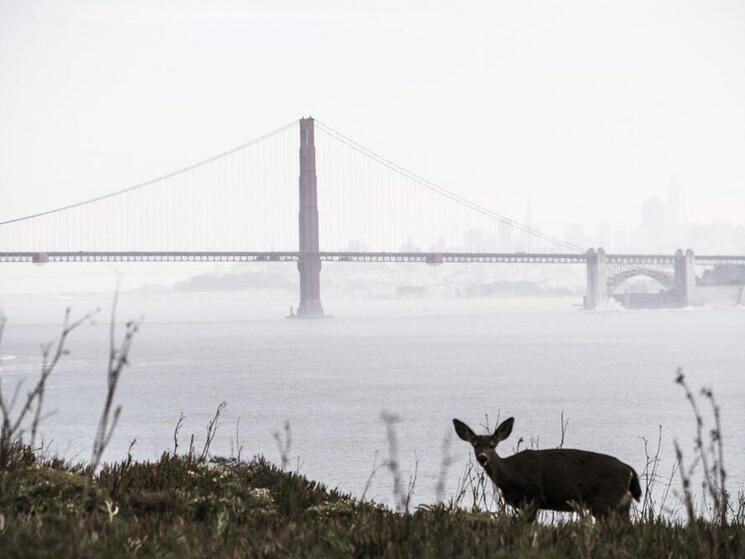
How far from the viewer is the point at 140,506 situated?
23.6 feet

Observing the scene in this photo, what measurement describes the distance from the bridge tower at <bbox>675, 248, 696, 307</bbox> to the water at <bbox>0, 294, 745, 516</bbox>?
127 feet

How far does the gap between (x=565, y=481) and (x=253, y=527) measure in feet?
7.61

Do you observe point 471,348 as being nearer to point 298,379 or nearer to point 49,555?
point 298,379

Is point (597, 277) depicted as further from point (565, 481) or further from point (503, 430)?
point (503, 430)

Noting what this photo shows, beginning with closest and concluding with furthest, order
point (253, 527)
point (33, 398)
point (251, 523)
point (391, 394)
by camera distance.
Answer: point (33, 398) → point (253, 527) → point (251, 523) → point (391, 394)

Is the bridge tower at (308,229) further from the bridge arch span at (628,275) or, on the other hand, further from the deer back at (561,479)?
the deer back at (561,479)

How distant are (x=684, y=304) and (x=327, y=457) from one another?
484ft

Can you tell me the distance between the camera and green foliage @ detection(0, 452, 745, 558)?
528 centimetres

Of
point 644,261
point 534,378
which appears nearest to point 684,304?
point 644,261

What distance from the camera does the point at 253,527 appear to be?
645 centimetres

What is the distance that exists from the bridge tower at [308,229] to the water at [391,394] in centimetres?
879

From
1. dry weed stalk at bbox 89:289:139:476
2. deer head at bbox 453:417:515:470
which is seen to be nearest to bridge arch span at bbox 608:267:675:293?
deer head at bbox 453:417:515:470

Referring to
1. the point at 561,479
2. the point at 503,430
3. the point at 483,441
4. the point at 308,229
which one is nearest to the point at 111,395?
the point at 503,430

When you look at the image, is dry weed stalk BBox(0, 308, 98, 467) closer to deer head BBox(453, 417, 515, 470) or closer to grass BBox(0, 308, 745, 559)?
grass BBox(0, 308, 745, 559)
